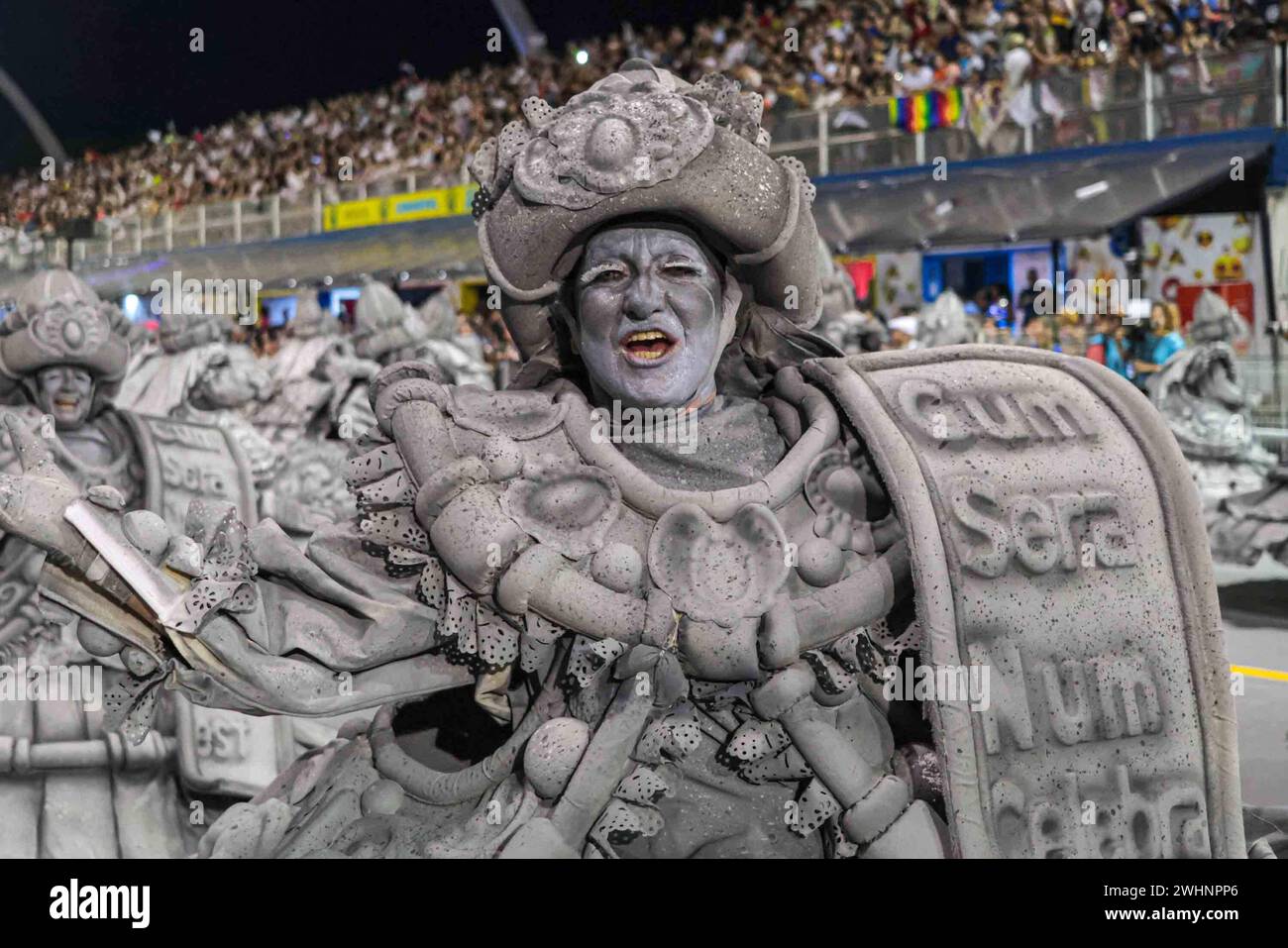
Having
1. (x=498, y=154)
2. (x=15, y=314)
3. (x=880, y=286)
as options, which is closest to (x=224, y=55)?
(x=15, y=314)

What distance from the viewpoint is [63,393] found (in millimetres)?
3994

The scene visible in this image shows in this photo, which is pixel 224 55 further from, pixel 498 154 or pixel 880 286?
pixel 880 286

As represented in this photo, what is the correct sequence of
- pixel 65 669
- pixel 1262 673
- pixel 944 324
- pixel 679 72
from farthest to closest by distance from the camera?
1. pixel 679 72
2. pixel 944 324
3. pixel 1262 673
4. pixel 65 669

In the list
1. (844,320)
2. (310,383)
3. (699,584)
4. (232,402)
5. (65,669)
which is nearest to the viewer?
(699,584)

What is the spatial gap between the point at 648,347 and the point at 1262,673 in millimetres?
4485

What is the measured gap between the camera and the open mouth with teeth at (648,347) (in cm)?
241

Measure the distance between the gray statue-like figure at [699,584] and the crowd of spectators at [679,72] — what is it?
6.81 m

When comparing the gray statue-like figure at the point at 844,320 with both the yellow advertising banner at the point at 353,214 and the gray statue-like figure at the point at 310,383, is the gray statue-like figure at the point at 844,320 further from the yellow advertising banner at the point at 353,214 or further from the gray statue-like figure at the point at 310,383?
the yellow advertising banner at the point at 353,214

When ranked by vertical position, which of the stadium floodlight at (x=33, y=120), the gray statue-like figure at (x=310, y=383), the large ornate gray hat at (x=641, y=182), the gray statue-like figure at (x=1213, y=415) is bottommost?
the gray statue-like figure at (x=1213, y=415)

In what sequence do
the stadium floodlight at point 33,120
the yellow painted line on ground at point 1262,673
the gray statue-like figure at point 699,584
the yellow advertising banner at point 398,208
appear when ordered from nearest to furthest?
the gray statue-like figure at point 699,584, the yellow painted line on ground at point 1262,673, the stadium floodlight at point 33,120, the yellow advertising banner at point 398,208

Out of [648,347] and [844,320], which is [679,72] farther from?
[648,347]

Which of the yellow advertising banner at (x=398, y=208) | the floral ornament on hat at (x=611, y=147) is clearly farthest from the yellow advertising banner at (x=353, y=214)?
the floral ornament on hat at (x=611, y=147)

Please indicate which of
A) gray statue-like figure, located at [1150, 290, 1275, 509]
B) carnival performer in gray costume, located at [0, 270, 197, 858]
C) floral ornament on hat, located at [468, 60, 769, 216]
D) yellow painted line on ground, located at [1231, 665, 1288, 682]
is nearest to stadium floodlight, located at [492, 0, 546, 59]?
gray statue-like figure, located at [1150, 290, 1275, 509]

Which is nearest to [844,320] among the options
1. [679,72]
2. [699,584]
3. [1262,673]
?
[1262,673]
